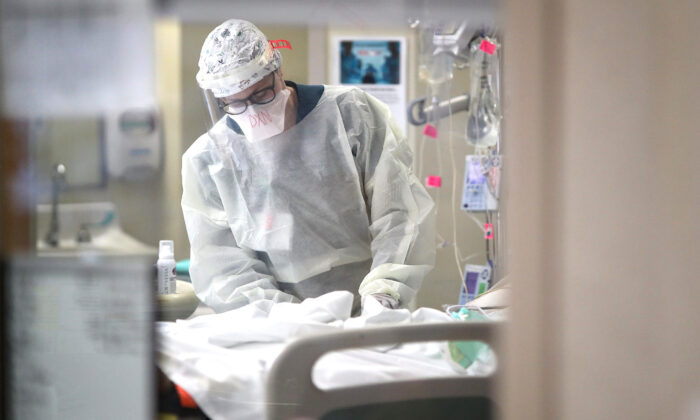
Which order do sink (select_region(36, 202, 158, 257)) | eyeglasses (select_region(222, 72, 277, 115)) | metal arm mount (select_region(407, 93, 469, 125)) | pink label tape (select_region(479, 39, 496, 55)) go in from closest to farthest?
sink (select_region(36, 202, 158, 257)) < pink label tape (select_region(479, 39, 496, 55)) < eyeglasses (select_region(222, 72, 277, 115)) < metal arm mount (select_region(407, 93, 469, 125))

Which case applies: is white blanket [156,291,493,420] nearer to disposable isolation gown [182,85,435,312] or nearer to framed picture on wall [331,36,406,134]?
disposable isolation gown [182,85,435,312]

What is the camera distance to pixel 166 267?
100 cm

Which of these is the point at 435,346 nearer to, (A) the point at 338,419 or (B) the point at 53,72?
(A) the point at 338,419

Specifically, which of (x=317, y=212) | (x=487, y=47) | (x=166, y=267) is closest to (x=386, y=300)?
(x=317, y=212)

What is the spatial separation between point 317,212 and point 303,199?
0.04 metres

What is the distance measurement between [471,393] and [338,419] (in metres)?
0.21

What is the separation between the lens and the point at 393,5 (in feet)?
3.27

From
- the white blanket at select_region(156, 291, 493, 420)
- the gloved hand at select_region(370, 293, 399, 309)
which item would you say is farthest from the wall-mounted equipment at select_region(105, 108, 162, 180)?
the gloved hand at select_region(370, 293, 399, 309)

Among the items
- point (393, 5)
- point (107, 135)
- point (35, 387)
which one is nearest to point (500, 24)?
point (393, 5)

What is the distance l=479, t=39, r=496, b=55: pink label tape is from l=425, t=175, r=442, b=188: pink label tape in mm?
284

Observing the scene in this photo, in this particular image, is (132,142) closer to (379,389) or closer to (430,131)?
(379,389)

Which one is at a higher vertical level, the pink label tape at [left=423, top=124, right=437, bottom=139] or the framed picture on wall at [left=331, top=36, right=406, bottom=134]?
the framed picture on wall at [left=331, top=36, right=406, bottom=134]

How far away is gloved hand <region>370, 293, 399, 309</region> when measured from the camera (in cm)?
115

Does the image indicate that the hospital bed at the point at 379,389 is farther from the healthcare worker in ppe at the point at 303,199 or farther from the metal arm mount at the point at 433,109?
the metal arm mount at the point at 433,109
